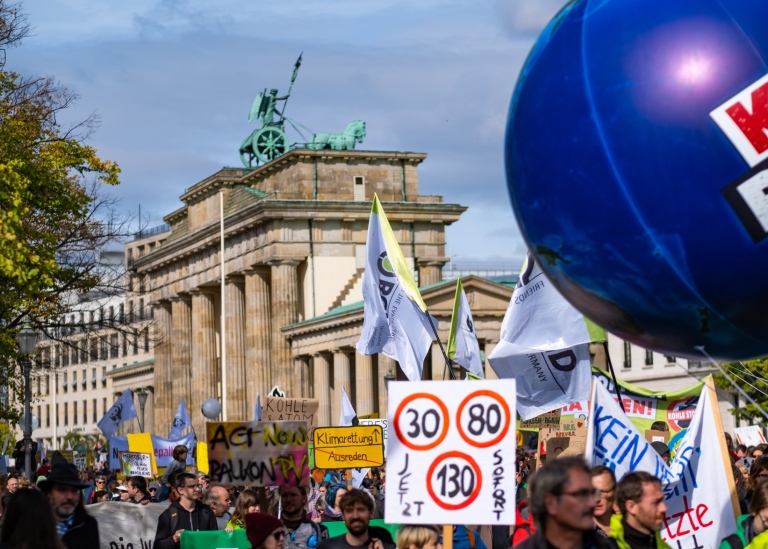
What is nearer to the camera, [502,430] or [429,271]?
[502,430]

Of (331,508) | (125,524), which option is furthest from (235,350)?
(125,524)

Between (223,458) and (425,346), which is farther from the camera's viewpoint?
(425,346)

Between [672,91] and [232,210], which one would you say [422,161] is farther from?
[672,91]

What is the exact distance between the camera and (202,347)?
98562mm

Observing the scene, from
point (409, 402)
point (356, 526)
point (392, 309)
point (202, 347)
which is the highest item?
point (202, 347)

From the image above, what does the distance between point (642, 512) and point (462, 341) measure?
12843 millimetres

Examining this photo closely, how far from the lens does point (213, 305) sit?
9944 cm

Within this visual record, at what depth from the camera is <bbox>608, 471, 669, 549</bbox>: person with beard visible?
8062 millimetres

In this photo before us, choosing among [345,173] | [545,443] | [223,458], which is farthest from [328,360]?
[223,458]

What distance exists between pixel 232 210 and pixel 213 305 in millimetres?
9217

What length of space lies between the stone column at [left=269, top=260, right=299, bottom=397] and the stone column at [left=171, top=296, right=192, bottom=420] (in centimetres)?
1580

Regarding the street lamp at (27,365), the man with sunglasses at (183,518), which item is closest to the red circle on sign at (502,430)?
the man with sunglasses at (183,518)

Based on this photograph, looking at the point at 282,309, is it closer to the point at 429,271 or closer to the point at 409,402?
the point at 429,271

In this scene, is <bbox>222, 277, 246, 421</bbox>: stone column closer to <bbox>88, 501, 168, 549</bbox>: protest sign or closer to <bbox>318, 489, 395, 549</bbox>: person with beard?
<bbox>88, 501, 168, 549</bbox>: protest sign
